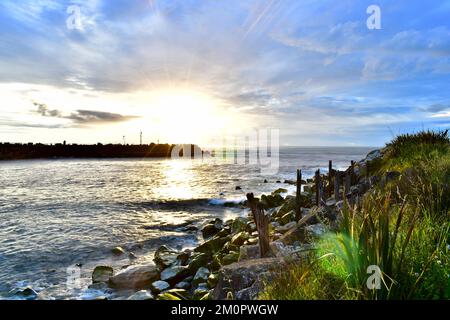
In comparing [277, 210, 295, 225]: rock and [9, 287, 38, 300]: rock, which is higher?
[277, 210, 295, 225]: rock

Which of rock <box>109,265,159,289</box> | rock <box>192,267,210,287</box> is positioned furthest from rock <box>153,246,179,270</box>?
rock <box>192,267,210,287</box>

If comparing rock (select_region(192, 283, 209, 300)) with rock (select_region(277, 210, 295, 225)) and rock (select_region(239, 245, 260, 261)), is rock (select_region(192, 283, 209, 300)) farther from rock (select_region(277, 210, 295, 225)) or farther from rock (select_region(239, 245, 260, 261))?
rock (select_region(277, 210, 295, 225))

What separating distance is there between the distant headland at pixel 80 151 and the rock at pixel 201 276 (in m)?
102

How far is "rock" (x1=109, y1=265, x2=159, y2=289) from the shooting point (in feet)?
33.2

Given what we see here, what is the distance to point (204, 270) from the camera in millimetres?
9836

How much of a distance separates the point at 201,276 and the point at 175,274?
1215mm

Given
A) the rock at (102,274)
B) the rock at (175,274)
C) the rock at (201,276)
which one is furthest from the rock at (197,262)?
the rock at (102,274)

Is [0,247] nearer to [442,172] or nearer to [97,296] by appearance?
[97,296]

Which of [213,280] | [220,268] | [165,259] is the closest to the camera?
[220,268]

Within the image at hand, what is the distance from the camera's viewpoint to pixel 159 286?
9.52 metres

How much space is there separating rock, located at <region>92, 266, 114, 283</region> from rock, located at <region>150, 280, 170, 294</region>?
2.15 metres

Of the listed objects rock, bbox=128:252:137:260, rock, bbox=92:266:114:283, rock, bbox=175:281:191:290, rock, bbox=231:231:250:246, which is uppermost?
rock, bbox=231:231:250:246

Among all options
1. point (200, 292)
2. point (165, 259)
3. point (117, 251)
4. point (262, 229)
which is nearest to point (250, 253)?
point (262, 229)

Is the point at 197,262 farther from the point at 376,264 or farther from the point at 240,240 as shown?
the point at 376,264
